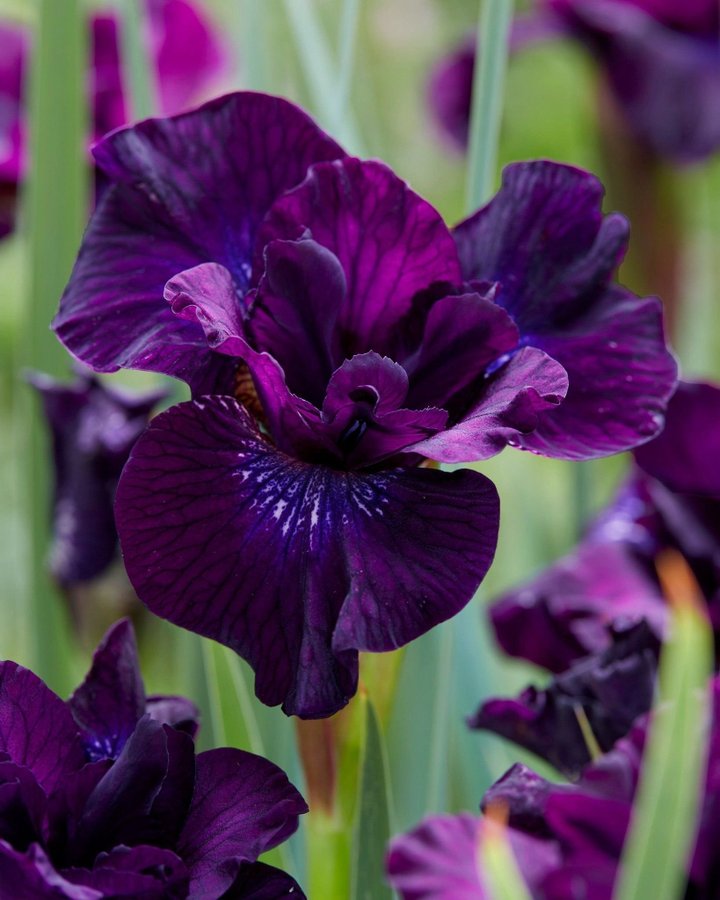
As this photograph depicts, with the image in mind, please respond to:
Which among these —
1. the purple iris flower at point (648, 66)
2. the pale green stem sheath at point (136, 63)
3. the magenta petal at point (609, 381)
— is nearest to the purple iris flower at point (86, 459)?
the pale green stem sheath at point (136, 63)

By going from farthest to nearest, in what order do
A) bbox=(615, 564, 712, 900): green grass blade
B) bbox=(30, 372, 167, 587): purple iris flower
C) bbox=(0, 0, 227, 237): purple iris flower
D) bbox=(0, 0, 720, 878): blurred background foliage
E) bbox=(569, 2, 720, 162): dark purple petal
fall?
bbox=(569, 2, 720, 162): dark purple petal < bbox=(0, 0, 227, 237): purple iris flower < bbox=(30, 372, 167, 587): purple iris flower < bbox=(0, 0, 720, 878): blurred background foliage < bbox=(615, 564, 712, 900): green grass blade

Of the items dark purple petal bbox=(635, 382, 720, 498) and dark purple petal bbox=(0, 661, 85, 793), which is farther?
dark purple petal bbox=(635, 382, 720, 498)

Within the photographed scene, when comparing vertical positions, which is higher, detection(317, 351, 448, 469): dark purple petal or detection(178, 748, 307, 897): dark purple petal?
detection(317, 351, 448, 469): dark purple petal

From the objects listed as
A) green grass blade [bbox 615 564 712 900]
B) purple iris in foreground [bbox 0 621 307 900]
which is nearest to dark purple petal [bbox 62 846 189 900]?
purple iris in foreground [bbox 0 621 307 900]

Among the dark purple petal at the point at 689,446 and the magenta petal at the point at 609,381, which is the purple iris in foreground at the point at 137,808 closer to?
the magenta petal at the point at 609,381

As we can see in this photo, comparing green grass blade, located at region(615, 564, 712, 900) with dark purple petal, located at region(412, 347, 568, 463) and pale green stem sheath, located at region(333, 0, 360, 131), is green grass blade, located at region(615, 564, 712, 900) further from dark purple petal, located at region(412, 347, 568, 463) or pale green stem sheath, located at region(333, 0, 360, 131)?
pale green stem sheath, located at region(333, 0, 360, 131)

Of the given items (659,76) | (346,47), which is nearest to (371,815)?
(346,47)

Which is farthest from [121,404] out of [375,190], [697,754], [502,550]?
[502,550]
